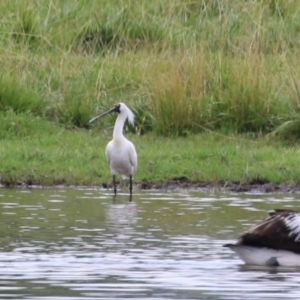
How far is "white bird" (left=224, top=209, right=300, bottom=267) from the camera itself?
8.02 m

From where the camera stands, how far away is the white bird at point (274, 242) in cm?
802

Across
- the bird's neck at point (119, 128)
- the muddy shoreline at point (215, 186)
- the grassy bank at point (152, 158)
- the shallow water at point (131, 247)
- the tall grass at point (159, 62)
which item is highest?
the tall grass at point (159, 62)

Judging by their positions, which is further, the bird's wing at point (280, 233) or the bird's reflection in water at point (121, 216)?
the bird's reflection in water at point (121, 216)

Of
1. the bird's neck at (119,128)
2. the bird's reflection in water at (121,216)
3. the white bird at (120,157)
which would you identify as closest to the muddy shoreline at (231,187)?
the white bird at (120,157)

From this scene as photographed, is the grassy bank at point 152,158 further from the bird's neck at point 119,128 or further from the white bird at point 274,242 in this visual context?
the white bird at point 274,242

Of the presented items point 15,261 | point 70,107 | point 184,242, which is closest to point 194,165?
point 70,107

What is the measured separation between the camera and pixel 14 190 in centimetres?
1195

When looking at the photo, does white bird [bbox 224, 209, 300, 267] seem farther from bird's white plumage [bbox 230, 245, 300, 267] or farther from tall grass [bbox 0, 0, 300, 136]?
tall grass [bbox 0, 0, 300, 136]

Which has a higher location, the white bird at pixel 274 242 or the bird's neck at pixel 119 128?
the bird's neck at pixel 119 128

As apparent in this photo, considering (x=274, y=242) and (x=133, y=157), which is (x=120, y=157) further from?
(x=274, y=242)

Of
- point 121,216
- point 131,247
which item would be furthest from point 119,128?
point 131,247

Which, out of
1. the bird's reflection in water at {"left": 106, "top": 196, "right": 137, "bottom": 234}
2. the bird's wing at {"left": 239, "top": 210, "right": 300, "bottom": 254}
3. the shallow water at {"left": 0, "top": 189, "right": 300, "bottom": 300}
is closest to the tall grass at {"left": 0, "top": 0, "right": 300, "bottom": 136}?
the shallow water at {"left": 0, "top": 189, "right": 300, "bottom": 300}

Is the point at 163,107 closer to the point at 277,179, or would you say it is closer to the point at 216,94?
the point at 216,94

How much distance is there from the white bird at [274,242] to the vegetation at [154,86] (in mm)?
4273
